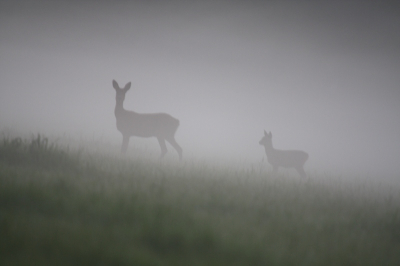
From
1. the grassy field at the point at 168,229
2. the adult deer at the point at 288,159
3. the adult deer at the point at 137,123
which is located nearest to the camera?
the grassy field at the point at 168,229

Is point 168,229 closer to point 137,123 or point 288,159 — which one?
point 137,123

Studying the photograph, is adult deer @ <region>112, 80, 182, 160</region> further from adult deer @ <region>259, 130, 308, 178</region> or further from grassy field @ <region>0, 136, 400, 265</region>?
grassy field @ <region>0, 136, 400, 265</region>

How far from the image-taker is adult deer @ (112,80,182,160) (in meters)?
9.35

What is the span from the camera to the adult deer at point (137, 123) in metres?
9.35

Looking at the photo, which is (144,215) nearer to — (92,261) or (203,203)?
(92,261)

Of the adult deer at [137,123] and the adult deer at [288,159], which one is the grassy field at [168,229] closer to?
the adult deer at [137,123]

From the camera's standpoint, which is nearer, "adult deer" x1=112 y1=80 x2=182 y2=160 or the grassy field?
the grassy field

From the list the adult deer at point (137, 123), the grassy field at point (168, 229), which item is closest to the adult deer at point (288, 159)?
the adult deer at point (137, 123)

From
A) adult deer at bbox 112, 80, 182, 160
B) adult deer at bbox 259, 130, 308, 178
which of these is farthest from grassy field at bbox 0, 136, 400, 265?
adult deer at bbox 259, 130, 308, 178

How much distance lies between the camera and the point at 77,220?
7.43 ft

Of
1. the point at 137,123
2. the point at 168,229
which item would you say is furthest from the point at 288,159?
the point at 168,229

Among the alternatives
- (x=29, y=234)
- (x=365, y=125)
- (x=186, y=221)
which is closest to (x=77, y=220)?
(x=29, y=234)

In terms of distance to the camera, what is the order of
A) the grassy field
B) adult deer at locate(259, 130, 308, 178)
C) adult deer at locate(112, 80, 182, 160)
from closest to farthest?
1. the grassy field
2. adult deer at locate(112, 80, 182, 160)
3. adult deer at locate(259, 130, 308, 178)

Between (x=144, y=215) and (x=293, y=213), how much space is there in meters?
2.34
